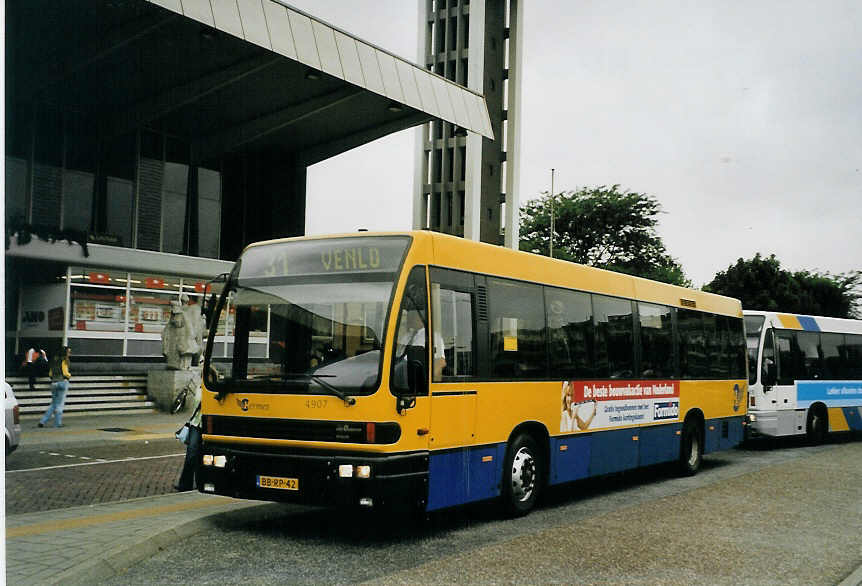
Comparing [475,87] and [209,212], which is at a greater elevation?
[475,87]

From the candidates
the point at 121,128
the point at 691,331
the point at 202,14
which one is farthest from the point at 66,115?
the point at 691,331

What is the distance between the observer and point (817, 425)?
19.9 m

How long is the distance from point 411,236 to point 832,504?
21.2ft

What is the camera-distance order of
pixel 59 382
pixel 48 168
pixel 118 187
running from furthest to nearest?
1. pixel 118 187
2. pixel 48 168
3. pixel 59 382

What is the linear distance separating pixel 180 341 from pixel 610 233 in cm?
4202

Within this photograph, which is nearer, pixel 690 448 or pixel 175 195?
pixel 690 448

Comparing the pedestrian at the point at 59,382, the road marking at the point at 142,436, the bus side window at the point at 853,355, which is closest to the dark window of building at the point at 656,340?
the bus side window at the point at 853,355

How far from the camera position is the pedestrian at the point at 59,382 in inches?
800

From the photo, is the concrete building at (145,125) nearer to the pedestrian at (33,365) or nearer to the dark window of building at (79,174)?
the dark window of building at (79,174)

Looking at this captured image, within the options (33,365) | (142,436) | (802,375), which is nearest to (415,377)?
(142,436)

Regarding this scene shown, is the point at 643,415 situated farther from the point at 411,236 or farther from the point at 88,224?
the point at 88,224

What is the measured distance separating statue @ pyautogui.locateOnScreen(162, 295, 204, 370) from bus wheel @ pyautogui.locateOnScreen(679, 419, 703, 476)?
15.9 metres

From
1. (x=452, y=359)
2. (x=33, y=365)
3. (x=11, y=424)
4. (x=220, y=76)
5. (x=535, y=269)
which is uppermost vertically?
(x=220, y=76)

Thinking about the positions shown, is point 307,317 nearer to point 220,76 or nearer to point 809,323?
point 809,323
